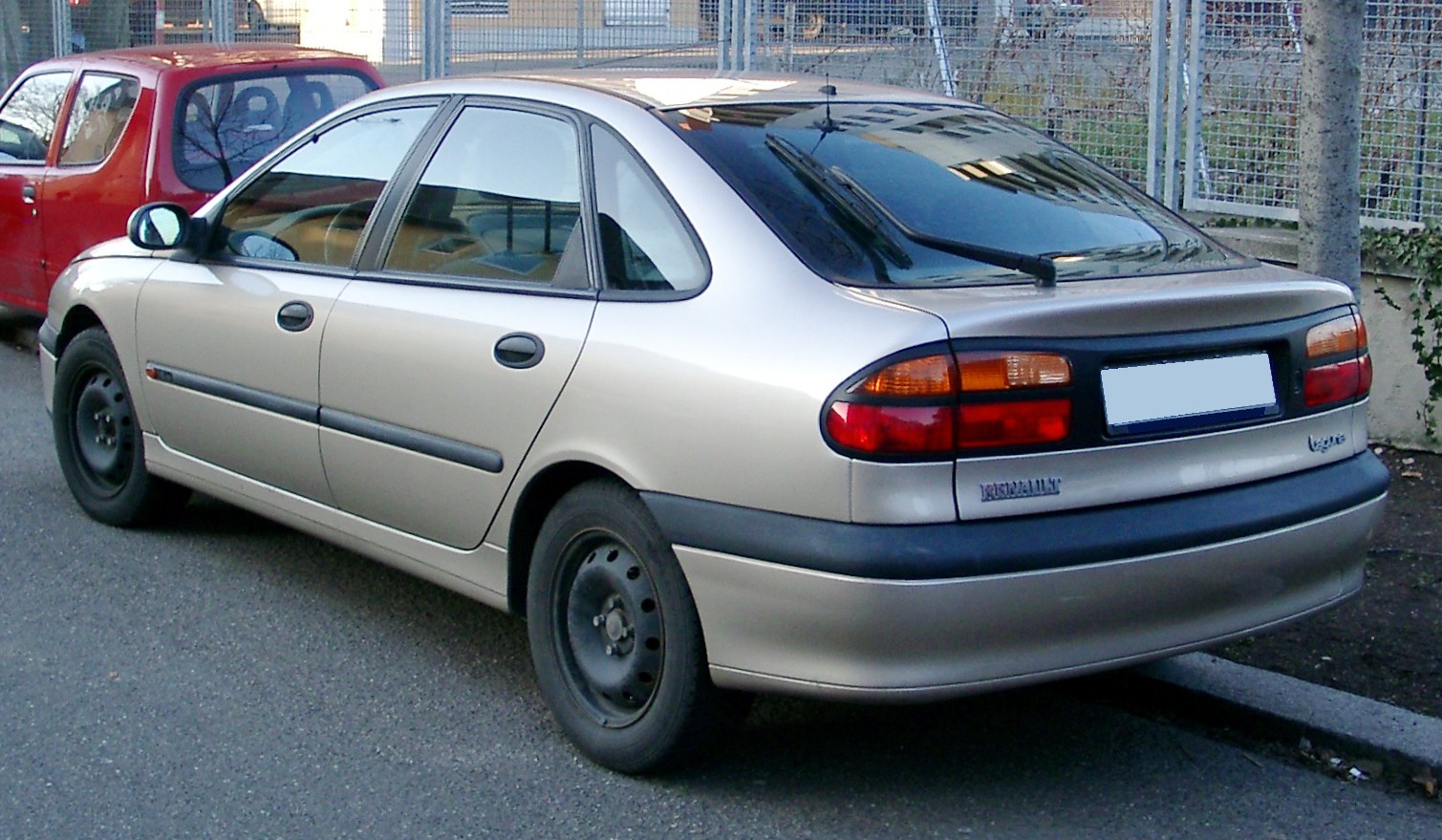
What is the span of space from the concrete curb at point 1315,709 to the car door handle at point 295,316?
98.9 inches

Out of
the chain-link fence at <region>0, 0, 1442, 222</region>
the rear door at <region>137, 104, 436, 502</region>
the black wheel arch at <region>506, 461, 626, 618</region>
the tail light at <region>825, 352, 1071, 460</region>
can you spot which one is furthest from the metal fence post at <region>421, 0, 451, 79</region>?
the tail light at <region>825, 352, 1071, 460</region>

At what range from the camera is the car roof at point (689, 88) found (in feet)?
14.6

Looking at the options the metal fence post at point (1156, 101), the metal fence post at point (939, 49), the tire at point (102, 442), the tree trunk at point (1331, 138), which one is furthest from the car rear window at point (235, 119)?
the tree trunk at point (1331, 138)

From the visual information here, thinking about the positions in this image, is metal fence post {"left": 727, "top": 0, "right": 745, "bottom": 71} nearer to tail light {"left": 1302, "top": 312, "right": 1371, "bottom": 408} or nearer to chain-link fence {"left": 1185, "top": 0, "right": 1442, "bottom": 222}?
chain-link fence {"left": 1185, "top": 0, "right": 1442, "bottom": 222}

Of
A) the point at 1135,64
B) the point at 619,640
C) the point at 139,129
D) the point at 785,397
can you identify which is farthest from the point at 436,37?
the point at 785,397

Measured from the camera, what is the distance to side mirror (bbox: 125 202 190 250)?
5.48 meters

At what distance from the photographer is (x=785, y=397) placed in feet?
11.5

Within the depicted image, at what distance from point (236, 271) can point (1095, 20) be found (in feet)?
15.1

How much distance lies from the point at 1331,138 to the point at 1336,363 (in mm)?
1511

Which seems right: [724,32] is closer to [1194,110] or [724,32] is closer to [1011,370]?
[1194,110]

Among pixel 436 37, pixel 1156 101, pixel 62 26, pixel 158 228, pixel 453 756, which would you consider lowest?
pixel 453 756

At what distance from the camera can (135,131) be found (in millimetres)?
8281

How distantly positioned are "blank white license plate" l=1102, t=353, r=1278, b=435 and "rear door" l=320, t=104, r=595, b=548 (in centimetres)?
126

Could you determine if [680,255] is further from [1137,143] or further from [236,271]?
[1137,143]
